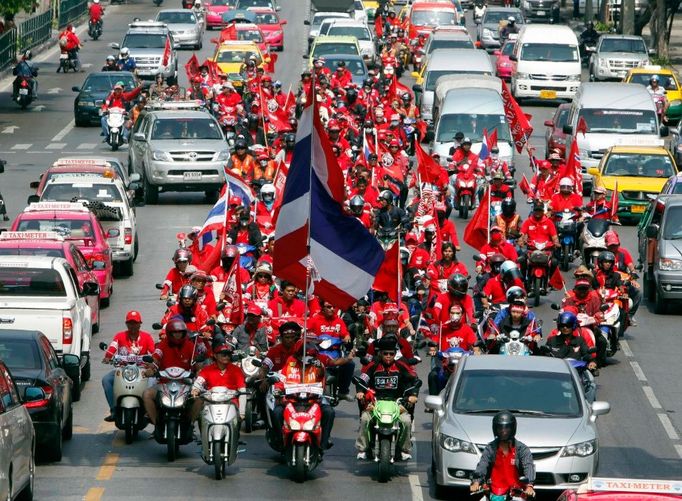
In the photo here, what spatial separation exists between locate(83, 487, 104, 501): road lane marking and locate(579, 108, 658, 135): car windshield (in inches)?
1016

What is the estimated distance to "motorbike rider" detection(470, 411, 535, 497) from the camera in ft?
49.6

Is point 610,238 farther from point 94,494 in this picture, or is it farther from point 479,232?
point 94,494

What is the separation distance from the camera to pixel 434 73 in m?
53.6

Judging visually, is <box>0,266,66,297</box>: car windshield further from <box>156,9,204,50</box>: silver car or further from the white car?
<box>156,9,204,50</box>: silver car

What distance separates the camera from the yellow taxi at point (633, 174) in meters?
37.7

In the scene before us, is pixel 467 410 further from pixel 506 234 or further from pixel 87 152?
pixel 87 152

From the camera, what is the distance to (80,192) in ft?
110

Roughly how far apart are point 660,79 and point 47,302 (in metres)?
35.9

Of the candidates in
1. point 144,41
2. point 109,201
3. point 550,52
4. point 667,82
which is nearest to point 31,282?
point 109,201

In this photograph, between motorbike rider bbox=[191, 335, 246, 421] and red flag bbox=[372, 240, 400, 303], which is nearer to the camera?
motorbike rider bbox=[191, 335, 246, 421]

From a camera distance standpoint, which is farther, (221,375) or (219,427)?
(221,375)

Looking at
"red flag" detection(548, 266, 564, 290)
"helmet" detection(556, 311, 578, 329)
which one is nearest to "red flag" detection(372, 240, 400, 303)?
"helmet" detection(556, 311, 578, 329)

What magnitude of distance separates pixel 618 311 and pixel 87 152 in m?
25.1

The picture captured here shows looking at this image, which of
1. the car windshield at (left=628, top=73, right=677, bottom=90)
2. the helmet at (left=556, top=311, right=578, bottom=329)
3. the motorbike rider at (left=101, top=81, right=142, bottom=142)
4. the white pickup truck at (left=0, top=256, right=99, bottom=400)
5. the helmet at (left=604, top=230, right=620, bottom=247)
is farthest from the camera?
the car windshield at (left=628, top=73, right=677, bottom=90)
